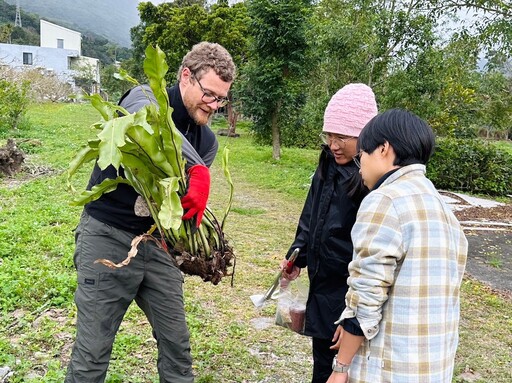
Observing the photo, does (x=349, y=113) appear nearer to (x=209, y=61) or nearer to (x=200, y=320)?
(x=209, y=61)

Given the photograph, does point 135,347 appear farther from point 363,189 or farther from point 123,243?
point 363,189

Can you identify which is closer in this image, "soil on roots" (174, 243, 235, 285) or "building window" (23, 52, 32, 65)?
"soil on roots" (174, 243, 235, 285)

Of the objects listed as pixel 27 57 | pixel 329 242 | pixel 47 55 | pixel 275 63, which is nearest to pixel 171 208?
pixel 329 242

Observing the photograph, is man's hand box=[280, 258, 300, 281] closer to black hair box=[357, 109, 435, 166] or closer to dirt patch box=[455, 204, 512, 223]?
black hair box=[357, 109, 435, 166]

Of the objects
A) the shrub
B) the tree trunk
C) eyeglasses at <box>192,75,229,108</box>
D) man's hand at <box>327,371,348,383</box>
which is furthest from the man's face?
the shrub

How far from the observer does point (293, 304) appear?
7.87 feet

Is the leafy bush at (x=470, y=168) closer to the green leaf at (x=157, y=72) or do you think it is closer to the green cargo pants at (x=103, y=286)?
the green cargo pants at (x=103, y=286)

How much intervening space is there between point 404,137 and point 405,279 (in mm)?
420

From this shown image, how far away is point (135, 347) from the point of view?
3285 mm

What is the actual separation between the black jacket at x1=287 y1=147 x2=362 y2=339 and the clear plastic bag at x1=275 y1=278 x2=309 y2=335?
0.30 ft

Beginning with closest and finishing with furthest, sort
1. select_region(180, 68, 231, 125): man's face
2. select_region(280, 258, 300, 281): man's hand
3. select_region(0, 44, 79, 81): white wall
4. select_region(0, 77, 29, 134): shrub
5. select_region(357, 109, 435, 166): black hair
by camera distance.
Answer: select_region(357, 109, 435, 166): black hair → select_region(180, 68, 231, 125): man's face → select_region(280, 258, 300, 281): man's hand → select_region(0, 77, 29, 134): shrub → select_region(0, 44, 79, 81): white wall

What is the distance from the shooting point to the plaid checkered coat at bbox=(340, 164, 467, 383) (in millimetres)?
1453

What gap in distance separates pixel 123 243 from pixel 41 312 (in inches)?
75.1

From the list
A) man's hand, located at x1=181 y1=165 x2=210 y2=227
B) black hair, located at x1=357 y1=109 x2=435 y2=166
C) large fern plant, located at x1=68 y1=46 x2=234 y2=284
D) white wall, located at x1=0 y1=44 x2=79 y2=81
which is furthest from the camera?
white wall, located at x1=0 y1=44 x2=79 y2=81
